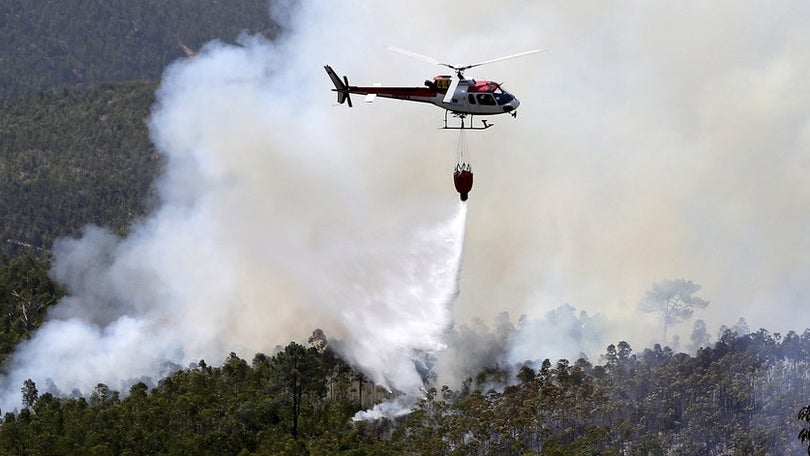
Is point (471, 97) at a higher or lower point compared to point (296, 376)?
higher

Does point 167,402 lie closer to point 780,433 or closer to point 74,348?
point 74,348

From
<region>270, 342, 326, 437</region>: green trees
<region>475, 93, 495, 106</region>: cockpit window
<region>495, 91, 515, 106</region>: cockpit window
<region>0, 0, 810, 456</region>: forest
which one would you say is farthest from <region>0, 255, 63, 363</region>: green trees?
<region>495, 91, 515, 106</region>: cockpit window

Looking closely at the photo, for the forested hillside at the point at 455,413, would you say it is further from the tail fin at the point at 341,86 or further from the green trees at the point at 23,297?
the green trees at the point at 23,297

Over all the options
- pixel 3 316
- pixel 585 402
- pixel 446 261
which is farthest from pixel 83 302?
pixel 585 402

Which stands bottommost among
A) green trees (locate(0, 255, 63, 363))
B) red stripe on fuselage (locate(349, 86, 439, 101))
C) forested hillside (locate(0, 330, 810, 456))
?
forested hillside (locate(0, 330, 810, 456))

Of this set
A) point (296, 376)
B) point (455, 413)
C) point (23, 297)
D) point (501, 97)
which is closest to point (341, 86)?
point (501, 97)

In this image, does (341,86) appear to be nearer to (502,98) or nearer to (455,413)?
(502,98)

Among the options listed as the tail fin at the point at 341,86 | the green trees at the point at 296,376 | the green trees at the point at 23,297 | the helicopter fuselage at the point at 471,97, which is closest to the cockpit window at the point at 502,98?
the helicopter fuselage at the point at 471,97

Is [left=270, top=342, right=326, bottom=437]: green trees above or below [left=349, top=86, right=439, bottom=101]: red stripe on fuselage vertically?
below

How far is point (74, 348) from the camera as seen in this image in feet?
390

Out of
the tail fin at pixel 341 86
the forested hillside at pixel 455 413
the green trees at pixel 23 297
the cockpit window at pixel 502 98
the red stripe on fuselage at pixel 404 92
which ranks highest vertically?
the green trees at pixel 23 297

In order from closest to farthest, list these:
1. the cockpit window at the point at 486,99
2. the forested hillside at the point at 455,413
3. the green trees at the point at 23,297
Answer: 1. the cockpit window at the point at 486,99
2. the forested hillside at the point at 455,413
3. the green trees at the point at 23,297

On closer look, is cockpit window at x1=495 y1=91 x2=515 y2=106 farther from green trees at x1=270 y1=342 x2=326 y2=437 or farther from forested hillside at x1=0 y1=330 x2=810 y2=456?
green trees at x1=270 y1=342 x2=326 y2=437

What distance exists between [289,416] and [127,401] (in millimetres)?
11422
